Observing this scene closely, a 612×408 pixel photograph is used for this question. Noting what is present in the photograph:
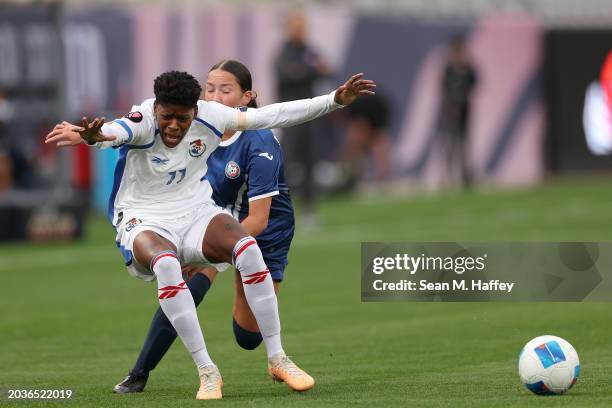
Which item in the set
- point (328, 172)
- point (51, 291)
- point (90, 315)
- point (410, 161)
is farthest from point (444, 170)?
point (90, 315)

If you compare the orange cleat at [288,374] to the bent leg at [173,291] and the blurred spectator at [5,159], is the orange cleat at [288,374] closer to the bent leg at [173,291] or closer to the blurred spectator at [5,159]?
the bent leg at [173,291]

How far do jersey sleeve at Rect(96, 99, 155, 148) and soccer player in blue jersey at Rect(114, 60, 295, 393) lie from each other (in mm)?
812

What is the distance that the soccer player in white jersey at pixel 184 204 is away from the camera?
24.6 feet

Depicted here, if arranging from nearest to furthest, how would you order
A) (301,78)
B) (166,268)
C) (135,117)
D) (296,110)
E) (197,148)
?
(166,268), (135,117), (197,148), (296,110), (301,78)

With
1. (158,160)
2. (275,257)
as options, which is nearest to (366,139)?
(275,257)

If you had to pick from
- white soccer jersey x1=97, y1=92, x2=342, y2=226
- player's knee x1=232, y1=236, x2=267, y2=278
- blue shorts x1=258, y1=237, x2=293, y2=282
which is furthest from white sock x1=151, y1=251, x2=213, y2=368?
blue shorts x1=258, y1=237, x2=293, y2=282

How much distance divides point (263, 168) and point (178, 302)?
1.11 meters

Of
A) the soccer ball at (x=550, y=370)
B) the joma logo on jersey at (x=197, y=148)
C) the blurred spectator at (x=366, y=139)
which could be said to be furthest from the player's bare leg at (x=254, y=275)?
the blurred spectator at (x=366, y=139)

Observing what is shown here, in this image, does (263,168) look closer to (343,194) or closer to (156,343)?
(156,343)

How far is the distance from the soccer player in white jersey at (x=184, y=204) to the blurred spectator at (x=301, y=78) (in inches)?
444

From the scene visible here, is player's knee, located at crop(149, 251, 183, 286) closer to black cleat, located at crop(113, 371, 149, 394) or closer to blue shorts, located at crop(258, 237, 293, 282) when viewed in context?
black cleat, located at crop(113, 371, 149, 394)

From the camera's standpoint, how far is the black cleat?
7930 mm

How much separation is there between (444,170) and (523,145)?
69.9 inches

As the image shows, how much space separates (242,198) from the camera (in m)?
8.52
